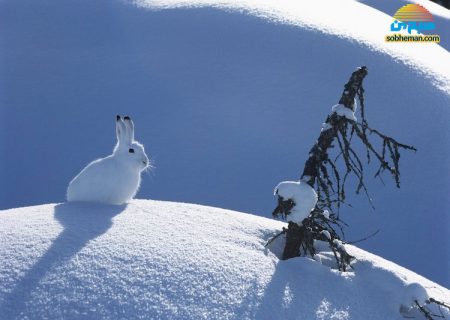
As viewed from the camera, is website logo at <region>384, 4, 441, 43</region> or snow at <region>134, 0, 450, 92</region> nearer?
snow at <region>134, 0, 450, 92</region>

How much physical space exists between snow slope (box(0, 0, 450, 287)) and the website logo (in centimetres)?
32

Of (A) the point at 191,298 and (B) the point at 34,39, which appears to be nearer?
(A) the point at 191,298

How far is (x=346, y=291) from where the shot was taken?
2.44 metres

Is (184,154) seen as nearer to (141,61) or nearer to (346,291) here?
(141,61)

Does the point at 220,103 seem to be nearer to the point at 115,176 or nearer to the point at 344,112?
the point at 115,176

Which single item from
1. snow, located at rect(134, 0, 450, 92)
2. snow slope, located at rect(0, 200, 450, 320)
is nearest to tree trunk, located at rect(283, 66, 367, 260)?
snow slope, located at rect(0, 200, 450, 320)

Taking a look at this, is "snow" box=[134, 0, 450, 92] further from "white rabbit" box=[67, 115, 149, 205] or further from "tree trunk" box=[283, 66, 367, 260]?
"white rabbit" box=[67, 115, 149, 205]

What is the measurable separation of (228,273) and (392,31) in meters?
5.35

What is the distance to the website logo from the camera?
670 centimetres

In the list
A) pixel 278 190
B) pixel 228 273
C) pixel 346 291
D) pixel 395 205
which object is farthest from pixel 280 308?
pixel 395 205

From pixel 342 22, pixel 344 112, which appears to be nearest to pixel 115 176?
pixel 344 112

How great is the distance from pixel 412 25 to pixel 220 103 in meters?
4.20

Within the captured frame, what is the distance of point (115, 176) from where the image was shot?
3229mm

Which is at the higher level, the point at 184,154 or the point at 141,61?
the point at 141,61
